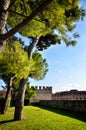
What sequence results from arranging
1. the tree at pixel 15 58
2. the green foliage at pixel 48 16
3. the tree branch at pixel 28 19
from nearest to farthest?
1. the tree branch at pixel 28 19
2. the green foliage at pixel 48 16
3. the tree at pixel 15 58

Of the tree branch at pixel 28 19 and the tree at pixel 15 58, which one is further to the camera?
the tree at pixel 15 58

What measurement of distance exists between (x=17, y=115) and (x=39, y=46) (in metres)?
7.85

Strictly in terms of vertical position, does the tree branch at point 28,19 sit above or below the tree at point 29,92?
below

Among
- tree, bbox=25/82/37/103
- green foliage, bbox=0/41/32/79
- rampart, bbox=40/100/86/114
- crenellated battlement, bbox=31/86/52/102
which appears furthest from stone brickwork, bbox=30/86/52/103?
green foliage, bbox=0/41/32/79

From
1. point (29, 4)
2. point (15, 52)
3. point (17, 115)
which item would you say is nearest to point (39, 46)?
point (17, 115)

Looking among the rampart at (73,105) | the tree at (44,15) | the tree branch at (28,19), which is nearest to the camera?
the tree branch at (28,19)

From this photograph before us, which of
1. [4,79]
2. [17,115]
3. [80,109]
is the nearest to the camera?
[17,115]

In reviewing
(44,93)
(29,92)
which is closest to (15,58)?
(29,92)

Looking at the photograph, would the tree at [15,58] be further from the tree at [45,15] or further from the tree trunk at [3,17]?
the tree trunk at [3,17]

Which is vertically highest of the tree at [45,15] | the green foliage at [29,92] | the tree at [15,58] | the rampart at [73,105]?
the green foliage at [29,92]

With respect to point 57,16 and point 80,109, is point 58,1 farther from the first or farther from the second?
point 80,109

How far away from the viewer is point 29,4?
896 centimetres

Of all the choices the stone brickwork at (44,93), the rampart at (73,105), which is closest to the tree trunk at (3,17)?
the rampart at (73,105)

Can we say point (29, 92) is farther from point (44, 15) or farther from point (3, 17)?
point (3, 17)
